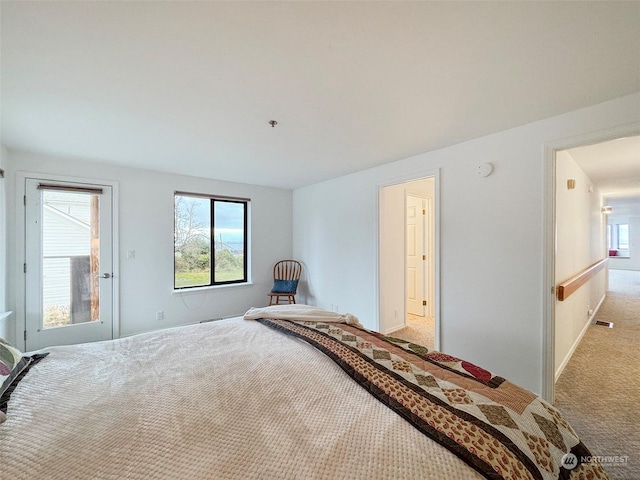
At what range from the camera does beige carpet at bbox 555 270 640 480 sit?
1.66 m

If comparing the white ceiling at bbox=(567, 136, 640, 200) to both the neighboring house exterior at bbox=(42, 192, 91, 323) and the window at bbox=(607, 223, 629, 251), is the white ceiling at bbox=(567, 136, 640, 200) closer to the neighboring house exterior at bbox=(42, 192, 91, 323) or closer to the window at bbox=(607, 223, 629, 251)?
the neighboring house exterior at bbox=(42, 192, 91, 323)

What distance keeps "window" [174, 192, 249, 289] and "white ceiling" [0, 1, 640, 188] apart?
5.46ft

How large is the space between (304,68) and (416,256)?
3.89 meters

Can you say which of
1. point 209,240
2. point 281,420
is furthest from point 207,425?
point 209,240

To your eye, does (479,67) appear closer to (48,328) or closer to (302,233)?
(302,233)

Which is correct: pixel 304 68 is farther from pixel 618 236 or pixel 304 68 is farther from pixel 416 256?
pixel 618 236

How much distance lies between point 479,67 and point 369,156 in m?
1.58

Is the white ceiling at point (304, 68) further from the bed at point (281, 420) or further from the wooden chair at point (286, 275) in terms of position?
the wooden chair at point (286, 275)

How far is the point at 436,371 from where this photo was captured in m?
1.24

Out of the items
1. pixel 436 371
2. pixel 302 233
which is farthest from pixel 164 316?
pixel 436 371

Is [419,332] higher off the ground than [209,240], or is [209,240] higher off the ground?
[209,240]

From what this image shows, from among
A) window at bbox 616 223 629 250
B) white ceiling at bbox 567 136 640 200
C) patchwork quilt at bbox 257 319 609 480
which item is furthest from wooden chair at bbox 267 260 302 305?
window at bbox 616 223 629 250

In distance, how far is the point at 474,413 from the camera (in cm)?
94

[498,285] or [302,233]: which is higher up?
[302,233]
